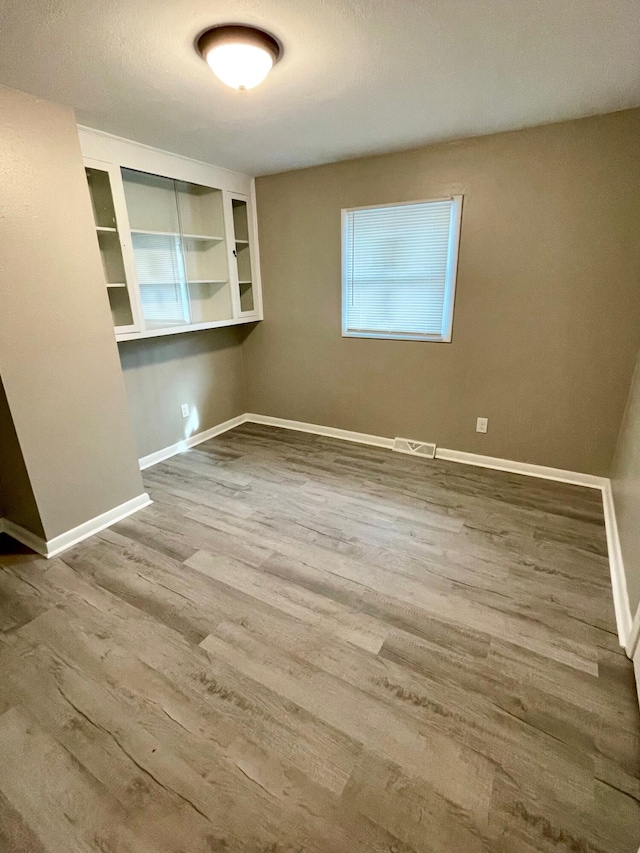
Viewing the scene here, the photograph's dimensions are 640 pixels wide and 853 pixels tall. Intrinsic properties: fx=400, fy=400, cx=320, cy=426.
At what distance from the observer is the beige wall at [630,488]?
1.76 m

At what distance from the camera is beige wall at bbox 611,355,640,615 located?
176 centimetres

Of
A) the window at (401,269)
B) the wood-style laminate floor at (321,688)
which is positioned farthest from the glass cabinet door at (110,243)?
the window at (401,269)

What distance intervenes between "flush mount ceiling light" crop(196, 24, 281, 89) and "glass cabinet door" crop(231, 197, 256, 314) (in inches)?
76.3

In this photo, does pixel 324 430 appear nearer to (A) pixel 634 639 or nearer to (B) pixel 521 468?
(B) pixel 521 468

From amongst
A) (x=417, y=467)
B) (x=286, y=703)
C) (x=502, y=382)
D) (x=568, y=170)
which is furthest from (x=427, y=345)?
(x=286, y=703)

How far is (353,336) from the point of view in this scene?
11.6ft

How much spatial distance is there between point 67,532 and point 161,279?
1.96 metres

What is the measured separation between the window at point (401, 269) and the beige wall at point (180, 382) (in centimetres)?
135

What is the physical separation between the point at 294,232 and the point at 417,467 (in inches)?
A: 91.0

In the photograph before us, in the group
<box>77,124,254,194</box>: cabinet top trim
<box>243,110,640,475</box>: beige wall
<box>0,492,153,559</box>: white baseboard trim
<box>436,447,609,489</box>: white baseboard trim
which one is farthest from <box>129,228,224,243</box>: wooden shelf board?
<box>436,447,609,489</box>: white baseboard trim

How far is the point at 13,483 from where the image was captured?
2289mm

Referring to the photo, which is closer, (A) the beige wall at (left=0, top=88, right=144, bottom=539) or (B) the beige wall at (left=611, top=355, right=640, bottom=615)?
(B) the beige wall at (left=611, top=355, right=640, bottom=615)

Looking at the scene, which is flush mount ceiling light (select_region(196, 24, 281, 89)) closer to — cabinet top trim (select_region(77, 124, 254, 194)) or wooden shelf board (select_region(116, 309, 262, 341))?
cabinet top trim (select_region(77, 124, 254, 194))

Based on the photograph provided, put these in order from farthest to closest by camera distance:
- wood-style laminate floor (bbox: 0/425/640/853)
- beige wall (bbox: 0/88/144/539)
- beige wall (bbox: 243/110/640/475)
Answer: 1. beige wall (bbox: 243/110/640/475)
2. beige wall (bbox: 0/88/144/539)
3. wood-style laminate floor (bbox: 0/425/640/853)
